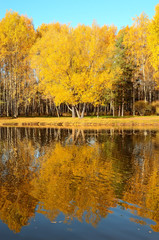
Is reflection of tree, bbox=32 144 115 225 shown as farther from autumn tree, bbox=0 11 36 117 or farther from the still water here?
autumn tree, bbox=0 11 36 117

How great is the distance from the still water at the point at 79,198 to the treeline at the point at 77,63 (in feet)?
78.0

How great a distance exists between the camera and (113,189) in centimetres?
786

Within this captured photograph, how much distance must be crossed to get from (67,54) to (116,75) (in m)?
11.4

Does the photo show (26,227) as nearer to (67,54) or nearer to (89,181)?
(89,181)

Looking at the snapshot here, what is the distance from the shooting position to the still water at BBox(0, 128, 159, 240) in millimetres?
5504

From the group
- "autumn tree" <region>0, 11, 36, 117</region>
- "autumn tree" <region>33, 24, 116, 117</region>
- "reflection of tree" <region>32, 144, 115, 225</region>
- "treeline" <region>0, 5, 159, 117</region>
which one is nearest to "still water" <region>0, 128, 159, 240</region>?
"reflection of tree" <region>32, 144, 115, 225</region>

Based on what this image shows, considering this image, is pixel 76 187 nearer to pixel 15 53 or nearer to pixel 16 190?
pixel 16 190

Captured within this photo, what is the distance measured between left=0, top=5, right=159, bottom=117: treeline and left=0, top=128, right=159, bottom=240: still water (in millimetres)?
23785

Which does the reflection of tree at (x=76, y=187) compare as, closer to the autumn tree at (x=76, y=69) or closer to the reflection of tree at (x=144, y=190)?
the reflection of tree at (x=144, y=190)

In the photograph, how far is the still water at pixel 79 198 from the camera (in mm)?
5504

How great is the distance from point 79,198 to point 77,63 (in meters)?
29.5

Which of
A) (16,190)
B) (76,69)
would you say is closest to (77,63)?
(76,69)

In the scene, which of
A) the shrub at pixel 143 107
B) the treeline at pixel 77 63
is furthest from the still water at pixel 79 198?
the shrub at pixel 143 107

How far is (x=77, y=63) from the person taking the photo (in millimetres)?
34938
